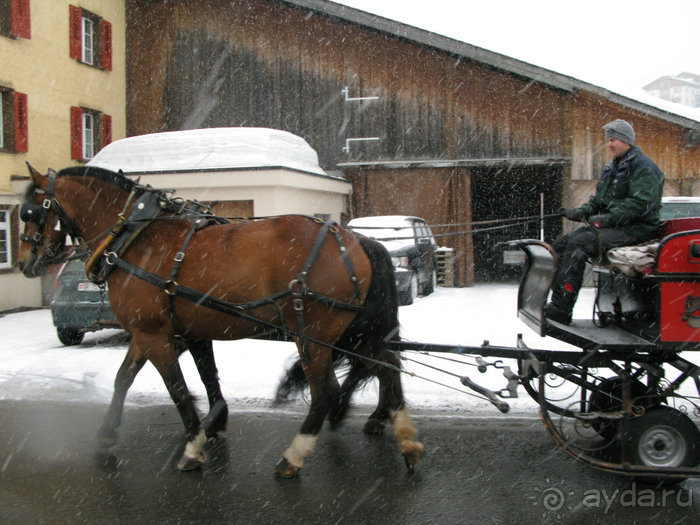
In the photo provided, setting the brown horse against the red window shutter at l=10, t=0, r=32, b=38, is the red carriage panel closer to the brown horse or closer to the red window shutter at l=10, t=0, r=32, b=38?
the brown horse

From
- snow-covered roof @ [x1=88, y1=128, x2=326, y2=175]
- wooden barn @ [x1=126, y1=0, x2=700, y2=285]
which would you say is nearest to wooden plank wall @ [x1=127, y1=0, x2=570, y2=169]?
wooden barn @ [x1=126, y1=0, x2=700, y2=285]

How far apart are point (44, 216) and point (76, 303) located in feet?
13.8

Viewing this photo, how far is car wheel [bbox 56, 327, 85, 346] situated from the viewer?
27.6 ft

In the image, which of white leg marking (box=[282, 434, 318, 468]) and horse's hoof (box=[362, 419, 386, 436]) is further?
horse's hoof (box=[362, 419, 386, 436])

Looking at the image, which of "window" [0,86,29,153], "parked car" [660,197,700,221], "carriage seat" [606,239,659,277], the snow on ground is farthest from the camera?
"window" [0,86,29,153]

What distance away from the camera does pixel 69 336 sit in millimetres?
8484

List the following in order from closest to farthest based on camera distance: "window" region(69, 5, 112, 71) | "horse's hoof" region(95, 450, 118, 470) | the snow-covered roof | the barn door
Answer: "horse's hoof" region(95, 450, 118, 470)
the snow-covered roof
"window" region(69, 5, 112, 71)
the barn door

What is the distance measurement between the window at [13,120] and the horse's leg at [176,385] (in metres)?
11.0

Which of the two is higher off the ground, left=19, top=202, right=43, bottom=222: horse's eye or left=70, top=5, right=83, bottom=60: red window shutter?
left=70, top=5, right=83, bottom=60: red window shutter

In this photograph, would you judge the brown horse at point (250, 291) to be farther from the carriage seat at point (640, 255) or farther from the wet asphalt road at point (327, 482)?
the carriage seat at point (640, 255)

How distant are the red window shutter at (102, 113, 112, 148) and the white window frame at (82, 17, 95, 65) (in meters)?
1.50

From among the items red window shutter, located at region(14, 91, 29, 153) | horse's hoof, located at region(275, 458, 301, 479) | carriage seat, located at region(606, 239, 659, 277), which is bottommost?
horse's hoof, located at region(275, 458, 301, 479)

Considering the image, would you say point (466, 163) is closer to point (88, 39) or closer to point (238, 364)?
point (238, 364)

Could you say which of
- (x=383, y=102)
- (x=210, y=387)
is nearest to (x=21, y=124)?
(x=383, y=102)
